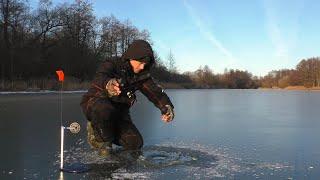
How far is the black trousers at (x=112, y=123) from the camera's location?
5281 millimetres

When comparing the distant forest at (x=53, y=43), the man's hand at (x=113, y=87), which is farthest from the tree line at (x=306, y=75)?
the man's hand at (x=113, y=87)

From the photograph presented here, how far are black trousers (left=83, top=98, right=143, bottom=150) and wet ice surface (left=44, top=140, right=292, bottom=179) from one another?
20 centimetres

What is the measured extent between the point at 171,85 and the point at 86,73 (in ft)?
71.6

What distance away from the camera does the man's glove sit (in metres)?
5.25

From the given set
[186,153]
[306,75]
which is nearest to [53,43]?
[186,153]

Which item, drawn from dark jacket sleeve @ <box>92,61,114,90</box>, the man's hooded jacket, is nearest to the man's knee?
the man's hooded jacket

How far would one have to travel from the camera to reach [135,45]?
518 cm

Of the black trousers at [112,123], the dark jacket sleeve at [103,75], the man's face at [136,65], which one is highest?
the man's face at [136,65]

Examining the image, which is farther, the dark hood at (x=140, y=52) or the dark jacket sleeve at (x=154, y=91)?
the dark jacket sleeve at (x=154, y=91)

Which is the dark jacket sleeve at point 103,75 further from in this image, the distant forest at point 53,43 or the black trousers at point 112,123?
the distant forest at point 53,43

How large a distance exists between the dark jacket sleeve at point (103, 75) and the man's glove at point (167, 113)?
27.0 inches

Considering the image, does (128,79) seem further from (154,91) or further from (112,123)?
(112,123)

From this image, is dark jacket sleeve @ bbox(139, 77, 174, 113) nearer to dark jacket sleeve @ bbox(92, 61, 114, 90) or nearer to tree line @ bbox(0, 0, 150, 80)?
dark jacket sleeve @ bbox(92, 61, 114, 90)

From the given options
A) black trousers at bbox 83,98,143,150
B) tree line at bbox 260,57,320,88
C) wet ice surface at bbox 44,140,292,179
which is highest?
tree line at bbox 260,57,320,88
